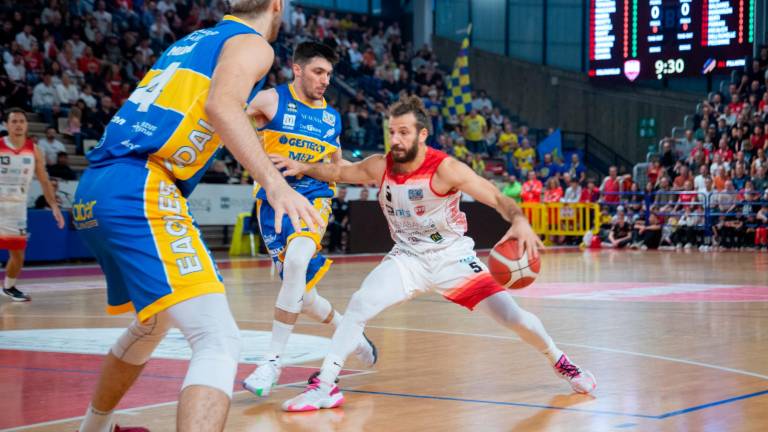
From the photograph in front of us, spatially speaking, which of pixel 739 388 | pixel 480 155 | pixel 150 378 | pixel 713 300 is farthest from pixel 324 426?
pixel 480 155

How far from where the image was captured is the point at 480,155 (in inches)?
1056

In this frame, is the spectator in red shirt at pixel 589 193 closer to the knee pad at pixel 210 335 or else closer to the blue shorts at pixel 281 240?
the blue shorts at pixel 281 240

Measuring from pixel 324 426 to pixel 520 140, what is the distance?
25.2 m

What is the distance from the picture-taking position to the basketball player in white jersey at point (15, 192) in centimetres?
1116

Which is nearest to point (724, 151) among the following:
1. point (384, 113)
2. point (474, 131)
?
point (474, 131)

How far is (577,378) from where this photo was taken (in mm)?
5410

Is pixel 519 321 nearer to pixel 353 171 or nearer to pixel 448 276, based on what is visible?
pixel 448 276

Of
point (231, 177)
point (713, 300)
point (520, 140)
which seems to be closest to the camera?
point (713, 300)

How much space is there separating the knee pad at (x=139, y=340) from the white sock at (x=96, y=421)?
0.81 ft

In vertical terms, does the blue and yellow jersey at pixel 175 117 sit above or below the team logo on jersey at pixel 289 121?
above

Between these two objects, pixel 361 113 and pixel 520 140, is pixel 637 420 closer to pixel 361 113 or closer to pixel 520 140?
pixel 361 113

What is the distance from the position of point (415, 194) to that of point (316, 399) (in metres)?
1.30

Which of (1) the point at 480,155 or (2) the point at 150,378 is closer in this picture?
(2) the point at 150,378

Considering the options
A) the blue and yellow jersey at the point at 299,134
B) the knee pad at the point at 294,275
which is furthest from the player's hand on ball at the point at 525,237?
the blue and yellow jersey at the point at 299,134
